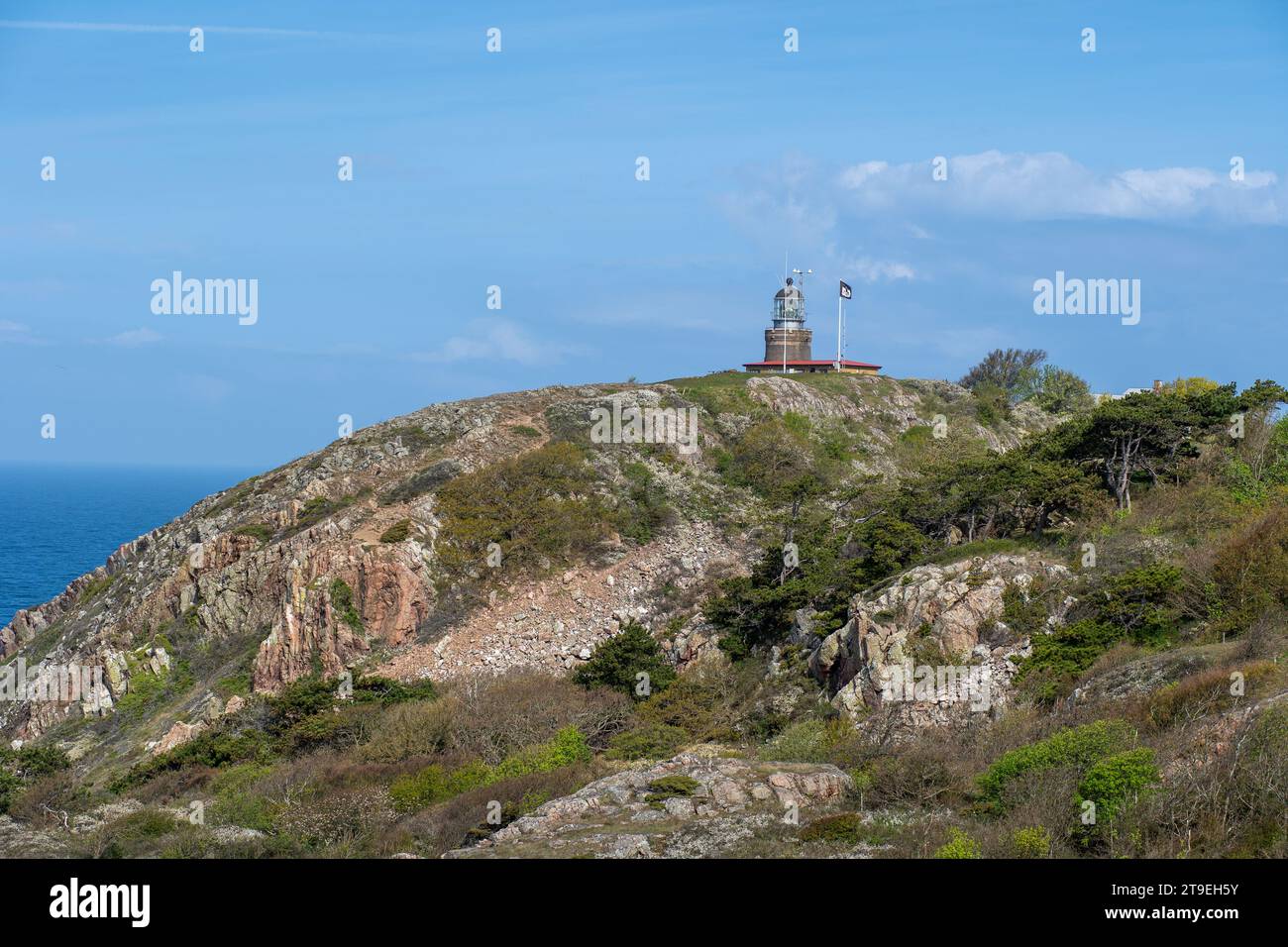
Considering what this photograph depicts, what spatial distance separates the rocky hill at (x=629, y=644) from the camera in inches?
789

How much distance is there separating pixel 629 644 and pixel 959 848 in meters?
15.7

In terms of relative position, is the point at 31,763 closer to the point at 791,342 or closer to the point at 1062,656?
the point at 1062,656

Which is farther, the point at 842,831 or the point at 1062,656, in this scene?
the point at 1062,656

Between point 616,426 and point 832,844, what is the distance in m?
30.0

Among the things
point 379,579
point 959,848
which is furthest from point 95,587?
point 959,848

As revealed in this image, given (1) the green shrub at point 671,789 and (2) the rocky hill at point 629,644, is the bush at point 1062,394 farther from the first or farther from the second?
(1) the green shrub at point 671,789

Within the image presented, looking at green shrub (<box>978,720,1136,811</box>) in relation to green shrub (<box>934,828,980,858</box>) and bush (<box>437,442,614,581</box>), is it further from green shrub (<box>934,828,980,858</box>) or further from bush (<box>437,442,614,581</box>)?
bush (<box>437,442,614,581</box>)

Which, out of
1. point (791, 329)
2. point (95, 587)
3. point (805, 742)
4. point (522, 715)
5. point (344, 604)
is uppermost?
point (791, 329)

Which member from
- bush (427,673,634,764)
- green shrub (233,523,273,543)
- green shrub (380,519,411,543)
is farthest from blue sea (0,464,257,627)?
bush (427,673,634,764)

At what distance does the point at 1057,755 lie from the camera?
18.0m

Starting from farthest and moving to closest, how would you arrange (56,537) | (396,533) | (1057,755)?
(56,537) < (396,533) < (1057,755)
